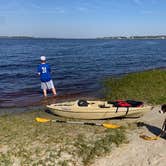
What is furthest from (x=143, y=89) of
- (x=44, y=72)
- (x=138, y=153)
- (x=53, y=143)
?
(x=53, y=143)

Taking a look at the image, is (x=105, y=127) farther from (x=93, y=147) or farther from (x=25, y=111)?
(x=25, y=111)

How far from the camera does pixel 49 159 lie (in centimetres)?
1038

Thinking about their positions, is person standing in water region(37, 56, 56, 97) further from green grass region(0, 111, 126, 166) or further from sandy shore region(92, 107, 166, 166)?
sandy shore region(92, 107, 166, 166)

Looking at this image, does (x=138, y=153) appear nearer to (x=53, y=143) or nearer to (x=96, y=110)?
(x=53, y=143)

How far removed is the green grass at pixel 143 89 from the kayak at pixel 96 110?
12.0 ft

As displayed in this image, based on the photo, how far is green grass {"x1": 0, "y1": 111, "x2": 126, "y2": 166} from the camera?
34.2ft

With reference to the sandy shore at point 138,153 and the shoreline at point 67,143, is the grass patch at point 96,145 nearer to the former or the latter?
the shoreline at point 67,143

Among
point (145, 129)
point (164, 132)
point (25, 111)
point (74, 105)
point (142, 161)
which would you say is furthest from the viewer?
point (25, 111)

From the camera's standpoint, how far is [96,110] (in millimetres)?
14547

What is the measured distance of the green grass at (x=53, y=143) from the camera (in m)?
10.4

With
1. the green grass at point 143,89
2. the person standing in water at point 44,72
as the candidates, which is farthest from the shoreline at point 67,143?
the person standing in water at point 44,72

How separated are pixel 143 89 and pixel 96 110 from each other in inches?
294

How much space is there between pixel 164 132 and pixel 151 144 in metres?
0.85

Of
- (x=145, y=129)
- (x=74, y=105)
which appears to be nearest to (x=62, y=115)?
(x=74, y=105)
